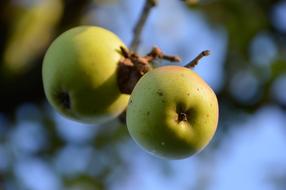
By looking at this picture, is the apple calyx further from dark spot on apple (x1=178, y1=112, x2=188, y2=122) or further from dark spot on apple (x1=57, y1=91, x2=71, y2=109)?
dark spot on apple (x1=178, y1=112, x2=188, y2=122)

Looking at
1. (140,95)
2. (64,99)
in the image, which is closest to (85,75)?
(64,99)

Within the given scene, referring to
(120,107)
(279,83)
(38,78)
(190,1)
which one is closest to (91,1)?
(38,78)

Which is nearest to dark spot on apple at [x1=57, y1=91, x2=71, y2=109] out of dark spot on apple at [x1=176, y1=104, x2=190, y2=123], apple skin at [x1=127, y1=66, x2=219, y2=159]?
apple skin at [x1=127, y1=66, x2=219, y2=159]

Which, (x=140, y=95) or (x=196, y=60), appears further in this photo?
(x=196, y=60)

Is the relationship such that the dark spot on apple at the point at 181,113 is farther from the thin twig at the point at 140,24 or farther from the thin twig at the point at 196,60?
the thin twig at the point at 140,24

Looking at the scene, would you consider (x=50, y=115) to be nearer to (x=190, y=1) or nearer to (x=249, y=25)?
(x=249, y=25)

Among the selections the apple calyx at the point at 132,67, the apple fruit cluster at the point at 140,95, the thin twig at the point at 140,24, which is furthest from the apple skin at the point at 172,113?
the thin twig at the point at 140,24

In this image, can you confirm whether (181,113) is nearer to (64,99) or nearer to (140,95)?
(140,95)
